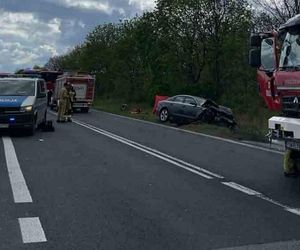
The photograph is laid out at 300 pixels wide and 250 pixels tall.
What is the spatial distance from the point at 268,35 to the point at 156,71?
35.6m

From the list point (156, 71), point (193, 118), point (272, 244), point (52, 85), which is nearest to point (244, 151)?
point (272, 244)

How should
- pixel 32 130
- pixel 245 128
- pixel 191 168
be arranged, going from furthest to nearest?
pixel 245 128 < pixel 32 130 < pixel 191 168

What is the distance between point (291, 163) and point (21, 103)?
974cm

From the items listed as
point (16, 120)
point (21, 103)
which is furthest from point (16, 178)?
point (21, 103)

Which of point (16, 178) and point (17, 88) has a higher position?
point (17, 88)

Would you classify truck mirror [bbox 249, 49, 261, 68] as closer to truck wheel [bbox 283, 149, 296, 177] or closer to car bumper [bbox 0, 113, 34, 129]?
truck wheel [bbox 283, 149, 296, 177]

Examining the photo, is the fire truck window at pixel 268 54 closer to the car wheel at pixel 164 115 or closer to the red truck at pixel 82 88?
the car wheel at pixel 164 115

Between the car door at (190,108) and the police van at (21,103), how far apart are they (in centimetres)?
855

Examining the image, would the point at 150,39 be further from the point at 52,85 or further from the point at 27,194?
the point at 27,194

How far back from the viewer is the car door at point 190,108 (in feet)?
82.5

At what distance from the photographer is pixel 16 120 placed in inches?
659

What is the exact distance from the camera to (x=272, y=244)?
556 cm

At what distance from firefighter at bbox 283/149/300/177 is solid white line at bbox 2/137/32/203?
4.58m

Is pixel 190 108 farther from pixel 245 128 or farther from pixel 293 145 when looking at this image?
pixel 293 145
